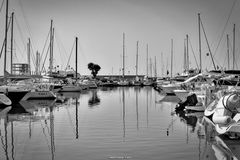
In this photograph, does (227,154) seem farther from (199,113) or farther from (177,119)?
(199,113)

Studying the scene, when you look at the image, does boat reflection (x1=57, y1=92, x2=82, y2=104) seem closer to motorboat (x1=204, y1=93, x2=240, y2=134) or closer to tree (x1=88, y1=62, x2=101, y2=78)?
motorboat (x1=204, y1=93, x2=240, y2=134)

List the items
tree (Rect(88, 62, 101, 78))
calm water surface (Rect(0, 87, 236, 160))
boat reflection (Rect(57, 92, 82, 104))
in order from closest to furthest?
1. calm water surface (Rect(0, 87, 236, 160))
2. boat reflection (Rect(57, 92, 82, 104))
3. tree (Rect(88, 62, 101, 78))

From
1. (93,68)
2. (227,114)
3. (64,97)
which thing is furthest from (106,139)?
(93,68)

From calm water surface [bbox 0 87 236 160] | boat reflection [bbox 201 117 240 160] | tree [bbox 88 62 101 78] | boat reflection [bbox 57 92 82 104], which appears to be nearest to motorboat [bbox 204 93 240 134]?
Result: boat reflection [bbox 201 117 240 160]

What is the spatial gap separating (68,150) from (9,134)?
5.38 meters

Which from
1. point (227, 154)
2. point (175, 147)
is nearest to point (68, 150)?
point (175, 147)

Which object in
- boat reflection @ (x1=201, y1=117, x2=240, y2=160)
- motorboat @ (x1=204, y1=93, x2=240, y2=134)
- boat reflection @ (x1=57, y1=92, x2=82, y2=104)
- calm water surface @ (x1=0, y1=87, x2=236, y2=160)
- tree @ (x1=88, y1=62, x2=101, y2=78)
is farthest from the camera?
tree @ (x1=88, y1=62, x2=101, y2=78)

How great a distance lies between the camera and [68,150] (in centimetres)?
1362

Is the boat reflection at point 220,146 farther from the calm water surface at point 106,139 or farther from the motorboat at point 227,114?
the motorboat at point 227,114

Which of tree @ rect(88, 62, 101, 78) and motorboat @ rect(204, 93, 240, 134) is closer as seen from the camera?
motorboat @ rect(204, 93, 240, 134)

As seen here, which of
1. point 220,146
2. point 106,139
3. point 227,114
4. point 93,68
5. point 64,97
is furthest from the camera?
point 93,68

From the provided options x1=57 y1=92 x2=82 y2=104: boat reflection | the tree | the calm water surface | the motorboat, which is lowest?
the calm water surface

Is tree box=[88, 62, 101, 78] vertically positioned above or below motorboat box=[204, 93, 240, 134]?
above

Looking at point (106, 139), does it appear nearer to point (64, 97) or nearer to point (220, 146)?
point (220, 146)
